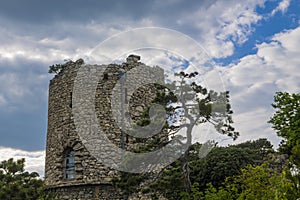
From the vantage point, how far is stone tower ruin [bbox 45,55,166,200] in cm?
1416

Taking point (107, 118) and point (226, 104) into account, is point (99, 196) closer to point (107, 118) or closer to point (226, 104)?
point (107, 118)

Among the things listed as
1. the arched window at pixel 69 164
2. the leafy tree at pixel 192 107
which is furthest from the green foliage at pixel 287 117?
the arched window at pixel 69 164

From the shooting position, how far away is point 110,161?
1425 centimetres

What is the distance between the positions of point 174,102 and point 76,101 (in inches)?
203

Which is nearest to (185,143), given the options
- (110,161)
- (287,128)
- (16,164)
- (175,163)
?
(175,163)

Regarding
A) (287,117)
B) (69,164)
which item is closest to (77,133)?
(69,164)

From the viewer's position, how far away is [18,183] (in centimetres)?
1286

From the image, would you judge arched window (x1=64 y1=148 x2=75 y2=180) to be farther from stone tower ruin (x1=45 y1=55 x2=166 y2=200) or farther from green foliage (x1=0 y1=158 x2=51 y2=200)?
green foliage (x1=0 y1=158 x2=51 y2=200)

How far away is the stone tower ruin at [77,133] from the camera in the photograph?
14.2m

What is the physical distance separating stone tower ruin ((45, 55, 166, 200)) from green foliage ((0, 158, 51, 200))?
1218 millimetres

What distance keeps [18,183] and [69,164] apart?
7.85ft

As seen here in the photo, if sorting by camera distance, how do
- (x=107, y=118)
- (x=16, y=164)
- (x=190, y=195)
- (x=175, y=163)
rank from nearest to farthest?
(x=190, y=195) → (x=175, y=163) → (x=16, y=164) → (x=107, y=118)

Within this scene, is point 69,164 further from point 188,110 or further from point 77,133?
point 188,110

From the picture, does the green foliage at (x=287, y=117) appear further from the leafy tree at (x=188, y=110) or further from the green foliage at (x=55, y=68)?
the green foliage at (x=55, y=68)
